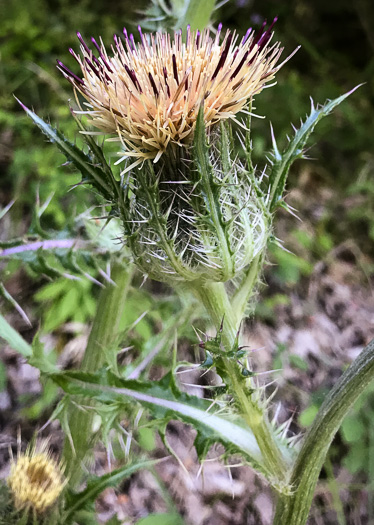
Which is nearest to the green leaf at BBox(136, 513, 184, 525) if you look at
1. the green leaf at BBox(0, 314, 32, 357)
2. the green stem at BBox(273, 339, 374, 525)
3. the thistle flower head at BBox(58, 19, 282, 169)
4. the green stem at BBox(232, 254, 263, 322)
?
the green stem at BBox(273, 339, 374, 525)

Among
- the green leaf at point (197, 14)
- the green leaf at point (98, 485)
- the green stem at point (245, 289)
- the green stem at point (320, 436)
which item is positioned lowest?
the green leaf at point (98, 485)

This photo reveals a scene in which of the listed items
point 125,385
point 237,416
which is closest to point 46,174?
point 125,385

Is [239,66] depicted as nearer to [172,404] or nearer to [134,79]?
[134,79]

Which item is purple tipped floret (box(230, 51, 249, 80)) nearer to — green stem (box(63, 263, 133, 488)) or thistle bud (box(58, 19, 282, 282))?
thistle bud (box(58, 19, 282, 282))

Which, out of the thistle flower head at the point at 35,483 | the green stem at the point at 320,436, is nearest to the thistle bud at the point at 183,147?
the green stem at the point at 320,436

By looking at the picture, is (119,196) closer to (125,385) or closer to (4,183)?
(125,385)

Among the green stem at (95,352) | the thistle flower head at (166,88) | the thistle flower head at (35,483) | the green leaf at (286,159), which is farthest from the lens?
the green stem at (95,352)

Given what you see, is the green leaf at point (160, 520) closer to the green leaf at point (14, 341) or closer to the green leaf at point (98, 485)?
the green leaf at point (98, 485)
